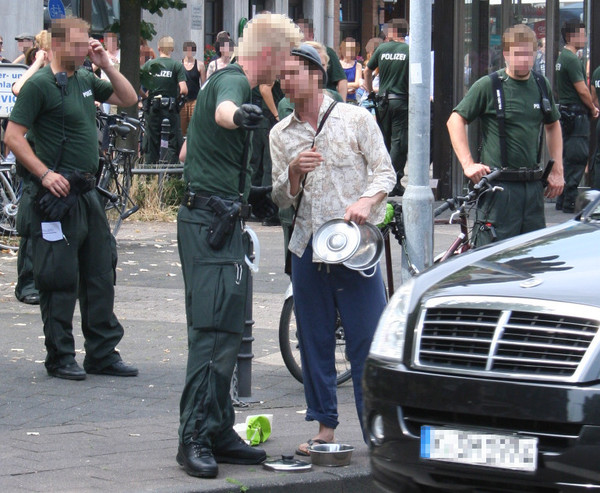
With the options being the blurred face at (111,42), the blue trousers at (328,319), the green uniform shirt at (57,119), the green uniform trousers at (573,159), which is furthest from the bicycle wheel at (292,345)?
the blurred face at (111,42)

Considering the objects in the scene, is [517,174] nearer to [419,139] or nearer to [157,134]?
[419,139]

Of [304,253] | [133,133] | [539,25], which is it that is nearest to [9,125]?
[304,253]

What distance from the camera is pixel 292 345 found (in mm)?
7383

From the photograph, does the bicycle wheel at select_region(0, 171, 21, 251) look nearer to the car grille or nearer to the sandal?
the sandal

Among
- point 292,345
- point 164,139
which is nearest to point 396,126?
point 164,139

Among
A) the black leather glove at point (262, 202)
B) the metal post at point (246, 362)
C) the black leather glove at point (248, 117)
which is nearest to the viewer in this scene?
the black leather glove at point (248, 117)

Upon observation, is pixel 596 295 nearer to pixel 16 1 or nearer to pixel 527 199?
pixel 527 199

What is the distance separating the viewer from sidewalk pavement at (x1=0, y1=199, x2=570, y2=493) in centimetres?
538

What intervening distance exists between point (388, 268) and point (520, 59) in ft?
5.29

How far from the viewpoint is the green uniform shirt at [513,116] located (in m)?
7.89

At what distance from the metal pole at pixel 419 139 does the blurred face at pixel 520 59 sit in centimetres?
108

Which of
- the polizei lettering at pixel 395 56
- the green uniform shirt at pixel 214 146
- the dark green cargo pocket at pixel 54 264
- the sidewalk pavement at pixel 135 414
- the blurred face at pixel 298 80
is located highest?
the polizei lettering at pixel 395 56

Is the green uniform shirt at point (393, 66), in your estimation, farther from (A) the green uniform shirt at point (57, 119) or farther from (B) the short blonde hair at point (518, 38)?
(A) the green uniform shirt at point (57, 119)

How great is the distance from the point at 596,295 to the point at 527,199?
3.70 metres
